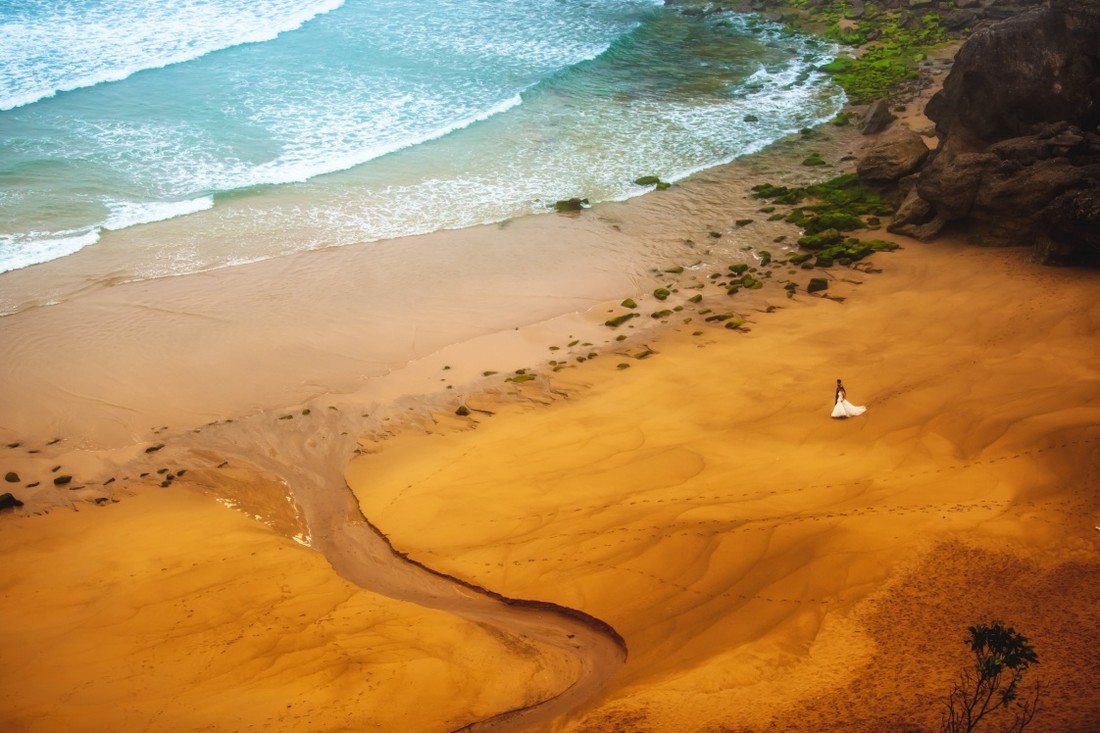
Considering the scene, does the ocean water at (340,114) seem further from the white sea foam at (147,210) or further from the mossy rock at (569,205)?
the mossy rock at (569,205)

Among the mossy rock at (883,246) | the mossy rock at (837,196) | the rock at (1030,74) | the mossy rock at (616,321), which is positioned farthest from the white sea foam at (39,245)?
the rock at (1030,74)

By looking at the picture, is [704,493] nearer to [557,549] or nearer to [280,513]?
[557,549]

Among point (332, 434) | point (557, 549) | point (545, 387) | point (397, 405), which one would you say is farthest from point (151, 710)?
point (545, 387)

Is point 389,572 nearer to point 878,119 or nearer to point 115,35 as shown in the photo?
point 878,119

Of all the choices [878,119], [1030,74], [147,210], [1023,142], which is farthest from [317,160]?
[1030,74]

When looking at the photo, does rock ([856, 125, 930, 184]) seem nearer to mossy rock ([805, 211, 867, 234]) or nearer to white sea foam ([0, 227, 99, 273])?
mossy rock ([805, 211, 867, 234])

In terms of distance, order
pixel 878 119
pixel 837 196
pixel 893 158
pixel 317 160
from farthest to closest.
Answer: pixel 878 119, pixel 317 160, pixel 837 196, pixel 893 158
